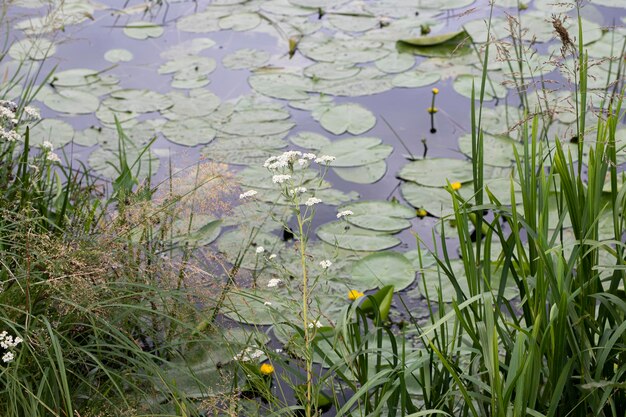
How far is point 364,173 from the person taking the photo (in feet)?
10.4

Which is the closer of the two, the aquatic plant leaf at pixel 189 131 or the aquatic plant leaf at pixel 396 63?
the aquatic plant leaf at pixel 189 131

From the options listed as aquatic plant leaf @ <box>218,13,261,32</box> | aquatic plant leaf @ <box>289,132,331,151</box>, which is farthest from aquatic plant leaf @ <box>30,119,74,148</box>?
aquatic plant leaf @ <box>218,13,261,32</box>

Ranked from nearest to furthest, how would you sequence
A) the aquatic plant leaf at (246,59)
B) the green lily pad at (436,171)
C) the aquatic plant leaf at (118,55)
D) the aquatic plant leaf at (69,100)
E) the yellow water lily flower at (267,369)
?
the yellow water lily flower at (267,369), the green lily pad at (436,171), the aquatic plant leaf at (69,100), the aquatic plant leaf at (246,59), the aquatic plant leaf at (118,55)

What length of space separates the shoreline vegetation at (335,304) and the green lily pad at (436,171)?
0.10 ft

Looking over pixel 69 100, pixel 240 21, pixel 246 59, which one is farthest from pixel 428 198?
pixel 240 21

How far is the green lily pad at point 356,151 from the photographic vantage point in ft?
10.6

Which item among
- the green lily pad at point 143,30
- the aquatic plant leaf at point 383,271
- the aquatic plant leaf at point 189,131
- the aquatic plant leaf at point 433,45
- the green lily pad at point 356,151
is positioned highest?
the green lily pad at point 143,30

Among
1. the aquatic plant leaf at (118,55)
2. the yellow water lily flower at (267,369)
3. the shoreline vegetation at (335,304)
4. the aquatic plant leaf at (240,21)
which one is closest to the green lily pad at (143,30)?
the aquatic plant leaf at (118,55)

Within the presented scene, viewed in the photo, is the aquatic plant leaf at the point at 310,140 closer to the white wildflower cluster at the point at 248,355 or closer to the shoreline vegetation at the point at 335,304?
the shoreline vegetation at the point at 335,304

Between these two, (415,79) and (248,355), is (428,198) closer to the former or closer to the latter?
(415,79)

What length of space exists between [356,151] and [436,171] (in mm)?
338

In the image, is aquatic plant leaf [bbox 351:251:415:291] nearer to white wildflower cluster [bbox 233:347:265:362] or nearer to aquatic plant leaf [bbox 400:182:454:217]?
aquatic plant leaf [bbox 400:182:454:217]

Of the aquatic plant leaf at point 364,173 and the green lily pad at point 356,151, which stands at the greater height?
the green lily pad at point 356,151

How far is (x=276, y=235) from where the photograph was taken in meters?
2.89
